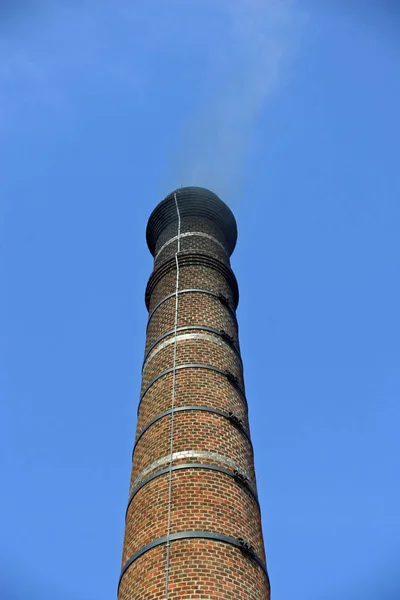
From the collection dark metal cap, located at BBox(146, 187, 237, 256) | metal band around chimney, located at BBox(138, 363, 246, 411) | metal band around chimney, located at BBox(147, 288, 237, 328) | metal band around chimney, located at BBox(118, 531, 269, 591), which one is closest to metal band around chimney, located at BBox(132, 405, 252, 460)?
metal band around chimney, located at BBox(138, 363, 246, 411)

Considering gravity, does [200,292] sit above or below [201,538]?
above

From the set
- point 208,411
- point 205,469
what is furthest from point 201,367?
point 205,469

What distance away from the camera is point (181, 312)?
1298cm

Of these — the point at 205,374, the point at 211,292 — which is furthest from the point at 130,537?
the point at 211,292

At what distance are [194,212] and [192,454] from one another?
27.2 ft

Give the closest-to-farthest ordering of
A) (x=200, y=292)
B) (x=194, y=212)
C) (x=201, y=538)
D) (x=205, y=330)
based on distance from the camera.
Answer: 1. (x=201, y=538)
2. (x=205, y=330)
3. (x=200, y=292)
4. (x=194, y=212)

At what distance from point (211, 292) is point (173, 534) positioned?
Answer: 603 cm

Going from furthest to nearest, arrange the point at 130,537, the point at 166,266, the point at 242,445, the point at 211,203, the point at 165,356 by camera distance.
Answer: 1. the point at 211,203
2. the point at 166,266
3. the point at 165,356
4. the point at 242,445
5. the point at 130,537

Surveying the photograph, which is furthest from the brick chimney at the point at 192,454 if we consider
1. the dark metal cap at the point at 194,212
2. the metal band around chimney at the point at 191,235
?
the dark metal cap at the point at 194,212

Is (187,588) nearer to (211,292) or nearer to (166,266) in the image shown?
(211,292)

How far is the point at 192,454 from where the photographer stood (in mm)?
9914

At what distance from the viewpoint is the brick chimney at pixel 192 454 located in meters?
8.60

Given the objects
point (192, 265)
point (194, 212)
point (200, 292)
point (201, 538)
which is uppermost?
point (194, 212)

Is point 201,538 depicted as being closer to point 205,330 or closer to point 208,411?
point 208,411
